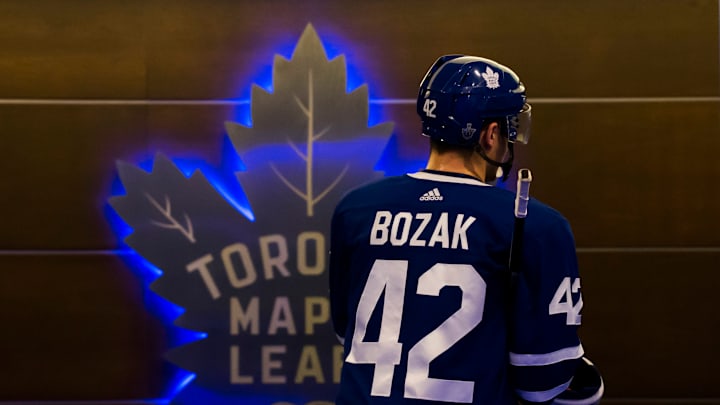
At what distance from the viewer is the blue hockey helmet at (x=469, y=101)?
167cm

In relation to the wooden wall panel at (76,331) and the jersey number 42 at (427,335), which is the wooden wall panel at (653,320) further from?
the jersey number 42 at (427,335)

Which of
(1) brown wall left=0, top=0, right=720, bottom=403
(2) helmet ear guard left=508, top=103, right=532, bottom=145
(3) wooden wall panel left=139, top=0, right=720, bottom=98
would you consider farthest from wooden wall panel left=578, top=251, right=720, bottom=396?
(2) helmet ear guard left=508, top=103, right=532, bottom=145

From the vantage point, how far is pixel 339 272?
5.99ft

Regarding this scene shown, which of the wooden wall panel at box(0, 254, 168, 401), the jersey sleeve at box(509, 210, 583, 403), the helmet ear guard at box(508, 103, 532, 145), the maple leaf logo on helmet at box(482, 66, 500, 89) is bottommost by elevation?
the wooden wall panel at box(0, 254, 168, 401)

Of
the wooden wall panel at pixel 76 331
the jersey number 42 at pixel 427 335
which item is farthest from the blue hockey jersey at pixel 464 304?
the wooden wall panel at pixel 76 331

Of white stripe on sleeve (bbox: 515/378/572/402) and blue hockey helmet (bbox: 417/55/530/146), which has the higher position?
blue hockey helmet (bbox: 417/55/530/146)

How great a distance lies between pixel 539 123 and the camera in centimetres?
323

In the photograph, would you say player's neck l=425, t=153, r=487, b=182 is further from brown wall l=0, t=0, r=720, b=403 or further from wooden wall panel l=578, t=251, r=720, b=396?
wooden wall panel l=578, t=251, r=720, b=396

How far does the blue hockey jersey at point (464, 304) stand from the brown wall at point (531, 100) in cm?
160

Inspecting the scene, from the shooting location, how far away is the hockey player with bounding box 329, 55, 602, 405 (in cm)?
160

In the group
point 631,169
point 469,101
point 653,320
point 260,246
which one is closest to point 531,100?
point 631,169

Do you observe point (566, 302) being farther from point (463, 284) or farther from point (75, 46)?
point (75, 46)

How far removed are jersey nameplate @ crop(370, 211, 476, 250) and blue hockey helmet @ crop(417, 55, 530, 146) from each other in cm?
14

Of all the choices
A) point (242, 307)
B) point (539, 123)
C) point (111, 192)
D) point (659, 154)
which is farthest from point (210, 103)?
point (659, 154)
